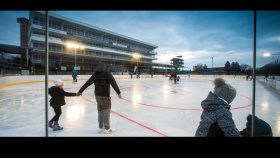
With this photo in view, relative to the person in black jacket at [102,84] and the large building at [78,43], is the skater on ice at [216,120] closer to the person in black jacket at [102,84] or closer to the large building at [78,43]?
the person in black jacket at [102,84]

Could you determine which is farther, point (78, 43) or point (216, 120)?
point (78, 43)

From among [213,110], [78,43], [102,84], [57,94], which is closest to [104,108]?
[102,84]

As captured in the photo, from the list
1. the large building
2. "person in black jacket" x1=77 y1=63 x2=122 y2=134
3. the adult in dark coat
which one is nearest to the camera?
the adult in dark coat

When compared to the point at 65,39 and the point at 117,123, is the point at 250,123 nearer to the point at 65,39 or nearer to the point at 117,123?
the point at 117,123

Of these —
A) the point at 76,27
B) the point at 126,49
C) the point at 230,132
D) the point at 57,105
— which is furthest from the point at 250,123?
the point at 126,49

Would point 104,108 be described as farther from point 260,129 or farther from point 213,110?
point 260,129

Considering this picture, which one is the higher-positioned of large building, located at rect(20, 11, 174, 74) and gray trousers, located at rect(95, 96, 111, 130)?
large building, located at rect(20, 11, 174, 74)

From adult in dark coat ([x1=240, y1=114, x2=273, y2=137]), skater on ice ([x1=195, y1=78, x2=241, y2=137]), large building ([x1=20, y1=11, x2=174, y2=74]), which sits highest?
large building ([x1=20, y1=11, x2=174, y2=74])

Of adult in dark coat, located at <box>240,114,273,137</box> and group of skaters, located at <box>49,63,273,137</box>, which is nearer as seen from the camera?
group of skaters, located at <box>49,63,273,137</box>

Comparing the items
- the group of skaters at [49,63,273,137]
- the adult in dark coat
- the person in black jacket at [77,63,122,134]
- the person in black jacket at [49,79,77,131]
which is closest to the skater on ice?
the group of skaters at [49,63,273,137]

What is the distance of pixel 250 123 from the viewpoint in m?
1.85

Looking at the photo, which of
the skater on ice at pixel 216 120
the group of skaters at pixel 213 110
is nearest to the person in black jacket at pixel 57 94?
the group of skaters at pixel 213 110

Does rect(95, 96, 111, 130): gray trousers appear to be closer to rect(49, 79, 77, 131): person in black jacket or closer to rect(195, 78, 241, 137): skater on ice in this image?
rect(49, 79, 77, 131): person in black jacket
